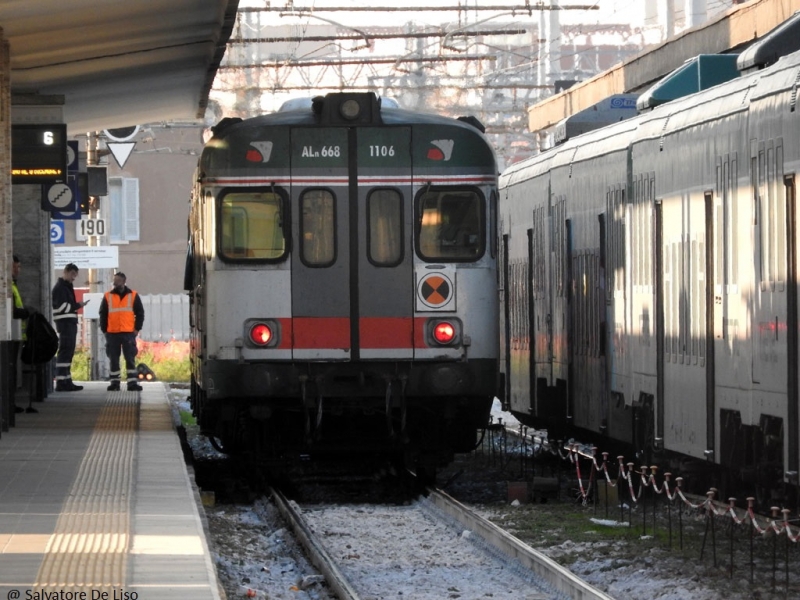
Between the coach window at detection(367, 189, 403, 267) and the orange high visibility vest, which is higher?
the coach window at detection(367, 189, 403, 267)

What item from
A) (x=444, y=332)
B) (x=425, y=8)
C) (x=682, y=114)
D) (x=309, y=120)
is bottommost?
(x=444, y=332)

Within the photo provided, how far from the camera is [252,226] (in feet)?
45.3

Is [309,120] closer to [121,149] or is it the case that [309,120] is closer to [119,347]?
[119,347]

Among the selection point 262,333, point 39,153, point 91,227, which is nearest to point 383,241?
point 262,333

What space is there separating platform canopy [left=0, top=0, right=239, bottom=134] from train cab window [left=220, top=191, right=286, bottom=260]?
1635 millimetres

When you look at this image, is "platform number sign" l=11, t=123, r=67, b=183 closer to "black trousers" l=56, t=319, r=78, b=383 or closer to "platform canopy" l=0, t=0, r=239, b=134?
"platform canopy" l=0, t=0, r=239, b=134

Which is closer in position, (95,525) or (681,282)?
(95,525)

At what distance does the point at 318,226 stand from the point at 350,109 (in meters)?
1.00

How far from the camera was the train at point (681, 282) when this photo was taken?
9.45 metres

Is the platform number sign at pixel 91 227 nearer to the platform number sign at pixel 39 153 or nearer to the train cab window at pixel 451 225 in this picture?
the platform number sign at pixel 39 153

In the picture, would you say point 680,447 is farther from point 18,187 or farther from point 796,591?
point 18,187

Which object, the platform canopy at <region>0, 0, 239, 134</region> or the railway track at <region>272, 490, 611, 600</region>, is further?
the platform canopy at <region>0, 0, 239, 134</region>

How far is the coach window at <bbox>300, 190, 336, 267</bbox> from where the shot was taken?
13.8 meters

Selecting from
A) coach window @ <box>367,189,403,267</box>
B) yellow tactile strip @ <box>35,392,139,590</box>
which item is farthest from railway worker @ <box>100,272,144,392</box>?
coach window @ <box>367,189,403,267</box>
